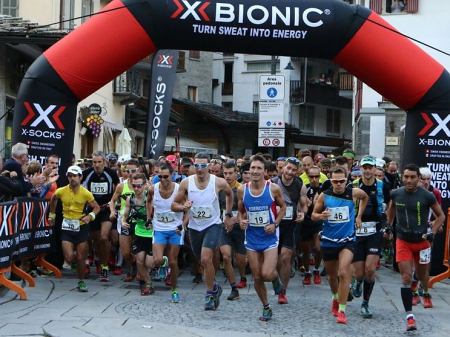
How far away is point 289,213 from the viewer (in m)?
10.8

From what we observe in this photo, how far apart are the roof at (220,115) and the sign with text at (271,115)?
1138 inches

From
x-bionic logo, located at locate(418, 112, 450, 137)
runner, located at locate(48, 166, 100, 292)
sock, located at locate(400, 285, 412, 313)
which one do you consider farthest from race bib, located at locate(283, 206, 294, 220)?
x-bionic logo, located at locate(418, 112, 450, 137)

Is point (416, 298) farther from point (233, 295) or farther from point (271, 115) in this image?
point (271, 115)

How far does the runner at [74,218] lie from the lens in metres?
11.0

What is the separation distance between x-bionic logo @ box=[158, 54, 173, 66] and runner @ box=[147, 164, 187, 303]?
6.73 metres

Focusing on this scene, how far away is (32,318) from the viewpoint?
8.59 meters

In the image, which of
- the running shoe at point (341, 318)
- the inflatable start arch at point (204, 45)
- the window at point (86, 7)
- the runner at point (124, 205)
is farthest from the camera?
the window at point (86, 7)

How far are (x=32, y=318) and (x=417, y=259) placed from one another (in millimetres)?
4760

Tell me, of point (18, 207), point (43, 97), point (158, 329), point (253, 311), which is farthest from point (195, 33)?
point (158, 329)

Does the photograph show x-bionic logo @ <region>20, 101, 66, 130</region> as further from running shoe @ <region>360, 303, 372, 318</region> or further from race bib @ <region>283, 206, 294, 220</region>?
running shoe @ <region>360, 303, 372, 318</region>

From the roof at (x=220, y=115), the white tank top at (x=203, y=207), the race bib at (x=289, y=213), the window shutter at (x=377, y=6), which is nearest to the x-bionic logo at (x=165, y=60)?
the race bib at (x=289, y=213)

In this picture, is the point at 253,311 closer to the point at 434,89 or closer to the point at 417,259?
the point at 417,259

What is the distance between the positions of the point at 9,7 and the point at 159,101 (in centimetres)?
1047

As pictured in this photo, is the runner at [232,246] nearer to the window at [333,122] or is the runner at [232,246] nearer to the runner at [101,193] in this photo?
the runner at [101,193]
